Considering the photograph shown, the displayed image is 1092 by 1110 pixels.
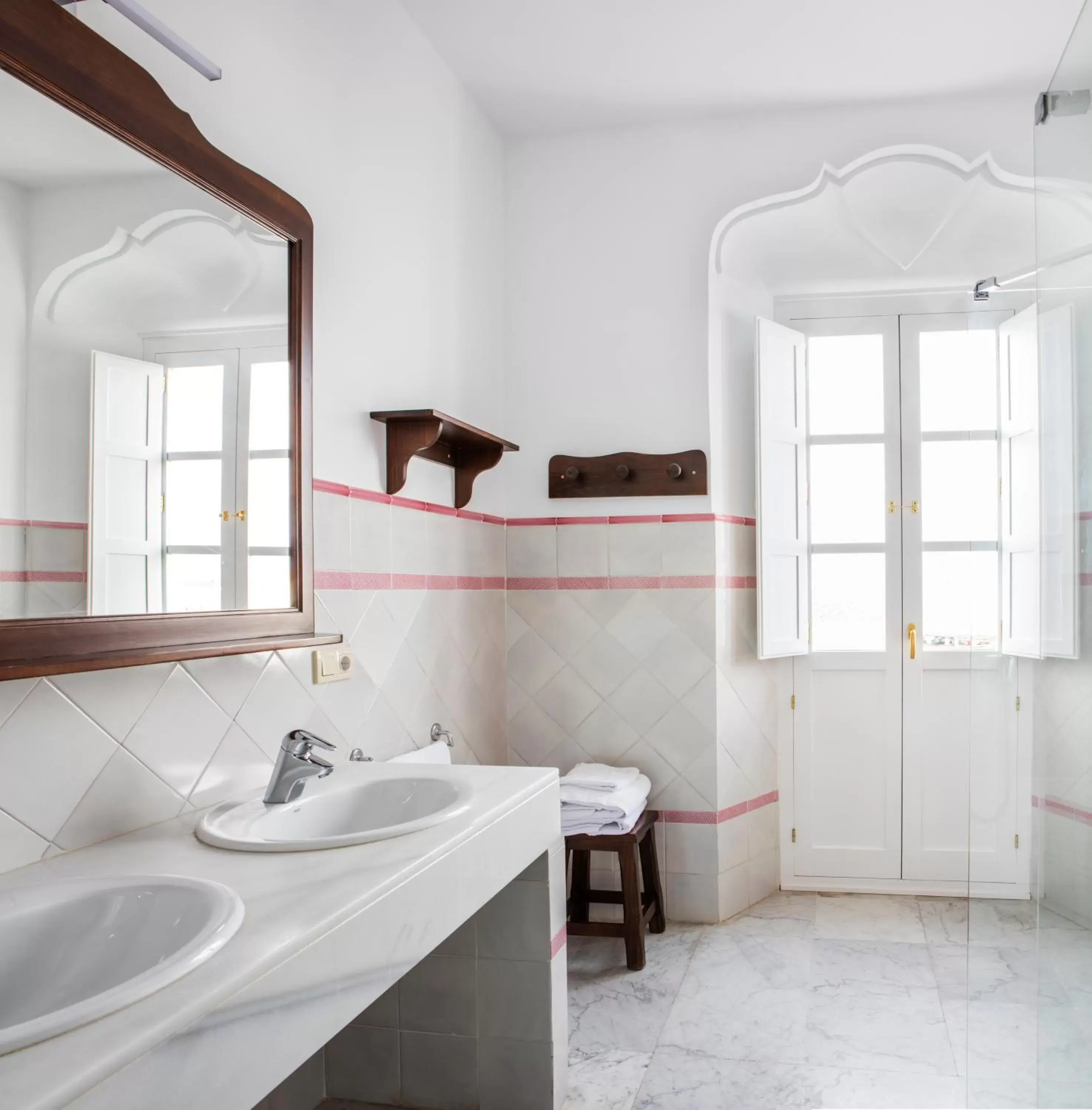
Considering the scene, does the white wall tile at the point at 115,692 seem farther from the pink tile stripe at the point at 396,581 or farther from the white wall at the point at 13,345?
the pink tile stripe at the point at 396,581

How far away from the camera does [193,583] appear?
178 cm

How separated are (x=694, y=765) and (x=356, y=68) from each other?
2339 millimetres

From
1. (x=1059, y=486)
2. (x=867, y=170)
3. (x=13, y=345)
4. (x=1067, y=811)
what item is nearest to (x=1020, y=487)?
(x=1059, y=486)

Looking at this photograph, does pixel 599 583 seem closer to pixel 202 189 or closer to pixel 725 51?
pixel 725 51

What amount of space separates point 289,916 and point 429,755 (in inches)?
53.7

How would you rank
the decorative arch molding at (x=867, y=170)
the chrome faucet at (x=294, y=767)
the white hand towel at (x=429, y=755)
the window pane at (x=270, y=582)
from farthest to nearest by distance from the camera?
the decorative arch molding at (x=867, y=170)
the white hand towel at (x=429, y=755)
the window pane at (x=270, y=582)
the chrome faucet at (x=294, y=767)

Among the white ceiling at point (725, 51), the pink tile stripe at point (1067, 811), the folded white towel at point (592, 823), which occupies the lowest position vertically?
the folded white towel at point (592, 823)

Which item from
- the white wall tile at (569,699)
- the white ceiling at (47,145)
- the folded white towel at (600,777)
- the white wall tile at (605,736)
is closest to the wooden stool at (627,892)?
the folded white towel at (600,777)

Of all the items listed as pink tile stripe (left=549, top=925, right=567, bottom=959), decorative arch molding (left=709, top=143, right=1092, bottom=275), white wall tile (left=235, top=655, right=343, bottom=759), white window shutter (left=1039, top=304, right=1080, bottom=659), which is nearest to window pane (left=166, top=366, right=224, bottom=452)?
white wall tile (left=235, top=655, right=343, bottom=759)

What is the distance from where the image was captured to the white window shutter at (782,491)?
349 cm

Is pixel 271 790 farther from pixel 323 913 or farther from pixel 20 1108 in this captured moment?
pixel 20 1108

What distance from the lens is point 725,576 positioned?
3473 mm

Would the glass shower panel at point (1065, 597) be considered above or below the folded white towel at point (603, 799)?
Answer: above

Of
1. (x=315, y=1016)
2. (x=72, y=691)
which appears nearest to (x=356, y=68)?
(x=72, y=691)
